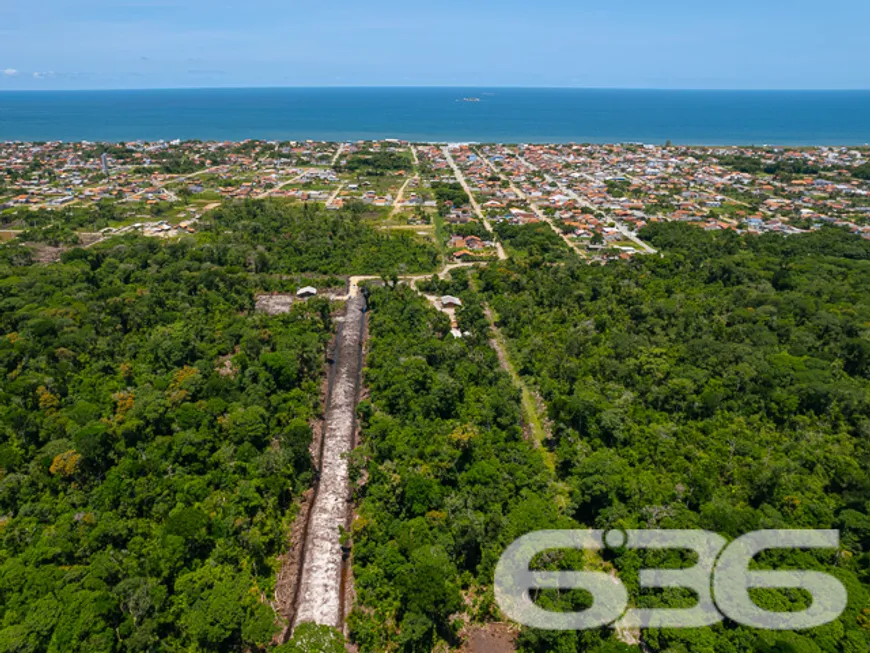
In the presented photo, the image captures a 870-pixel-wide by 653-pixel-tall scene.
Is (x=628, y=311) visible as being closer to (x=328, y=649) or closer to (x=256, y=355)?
(x=256, y=355)

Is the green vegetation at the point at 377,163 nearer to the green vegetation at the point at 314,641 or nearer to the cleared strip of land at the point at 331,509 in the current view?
the cleared strip of land at the point at 331,509

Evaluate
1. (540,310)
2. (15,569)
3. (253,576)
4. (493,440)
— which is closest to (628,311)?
(540,310)

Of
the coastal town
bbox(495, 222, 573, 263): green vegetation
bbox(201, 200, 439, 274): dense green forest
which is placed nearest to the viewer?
bbox(201, 200, 439, 274): dense green forest

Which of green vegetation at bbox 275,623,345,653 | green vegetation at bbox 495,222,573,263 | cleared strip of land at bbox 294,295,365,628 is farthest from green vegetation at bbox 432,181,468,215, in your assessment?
green vegetation at bbox 275,623,345,653

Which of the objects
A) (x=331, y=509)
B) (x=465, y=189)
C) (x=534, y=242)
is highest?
(x=465, y=189)

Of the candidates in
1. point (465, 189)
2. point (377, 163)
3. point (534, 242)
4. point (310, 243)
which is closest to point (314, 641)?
point (310, 243)

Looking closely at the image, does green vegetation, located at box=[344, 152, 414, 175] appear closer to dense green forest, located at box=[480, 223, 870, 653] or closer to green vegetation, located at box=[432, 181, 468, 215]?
green vegetation, located at box=[432, 181, 468, 215]

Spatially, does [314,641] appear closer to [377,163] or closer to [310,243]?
[310,243]
